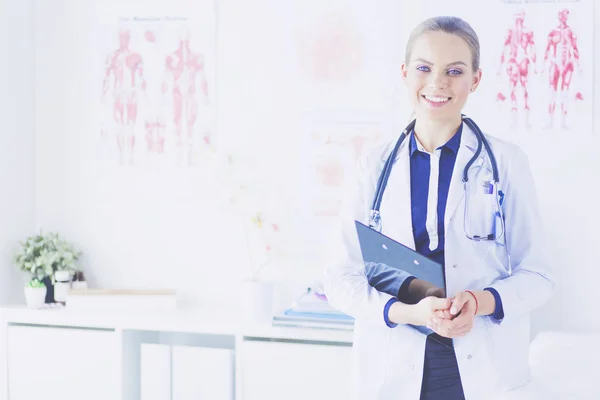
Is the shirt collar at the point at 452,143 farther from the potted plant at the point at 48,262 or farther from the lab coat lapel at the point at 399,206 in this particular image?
the potted plant at the point at 48,262

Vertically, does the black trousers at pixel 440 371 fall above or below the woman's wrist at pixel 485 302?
below

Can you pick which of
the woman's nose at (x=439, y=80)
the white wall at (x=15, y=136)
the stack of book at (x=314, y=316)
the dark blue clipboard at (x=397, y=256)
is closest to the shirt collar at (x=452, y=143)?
the woman's nose at (x=439, y=80)

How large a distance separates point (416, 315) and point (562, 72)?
1345 millimetres

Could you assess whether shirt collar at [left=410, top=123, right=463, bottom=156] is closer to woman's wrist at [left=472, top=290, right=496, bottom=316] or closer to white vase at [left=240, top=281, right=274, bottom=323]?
woman's wrist at [left=472, top=290, right=496, bottom=316]

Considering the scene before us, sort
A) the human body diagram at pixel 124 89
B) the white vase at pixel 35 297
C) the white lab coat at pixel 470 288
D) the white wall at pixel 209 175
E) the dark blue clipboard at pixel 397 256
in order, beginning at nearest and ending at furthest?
the dark blue clipboard at pixel 397 256 < the white lab coat at pixel 470 288 < the white wall at pixel 209 175 < the white vase at pixel 35 297 < the human body diagram at pixel 124 89

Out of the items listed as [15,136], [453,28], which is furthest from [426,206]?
[15,136]

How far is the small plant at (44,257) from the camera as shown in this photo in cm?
277

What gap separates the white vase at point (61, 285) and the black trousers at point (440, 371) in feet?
5.58

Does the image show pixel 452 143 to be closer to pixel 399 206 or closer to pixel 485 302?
pixel 399 206

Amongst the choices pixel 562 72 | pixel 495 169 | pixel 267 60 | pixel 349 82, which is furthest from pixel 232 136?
pixel 495 169

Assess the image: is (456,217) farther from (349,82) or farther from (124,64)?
(124,64)

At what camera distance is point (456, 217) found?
1.52 metres

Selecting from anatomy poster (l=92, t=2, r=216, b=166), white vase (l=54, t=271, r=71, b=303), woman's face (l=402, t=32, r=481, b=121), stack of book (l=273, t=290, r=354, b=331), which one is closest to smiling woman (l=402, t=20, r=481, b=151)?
woman's face (l=402, t=32, r=481, b=121)

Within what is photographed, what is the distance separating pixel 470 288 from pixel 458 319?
0.13 metres
